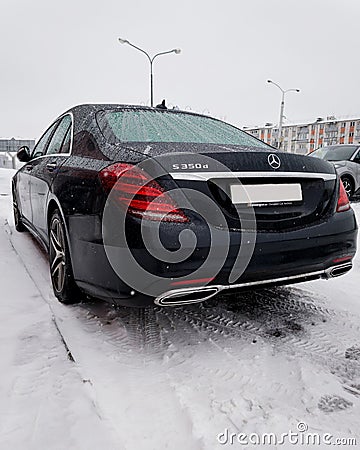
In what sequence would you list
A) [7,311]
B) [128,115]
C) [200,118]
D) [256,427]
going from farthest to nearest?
1. [200,118]
2. [128,115]
3. [7,311]
4. [256,427]

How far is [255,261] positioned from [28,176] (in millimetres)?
2828

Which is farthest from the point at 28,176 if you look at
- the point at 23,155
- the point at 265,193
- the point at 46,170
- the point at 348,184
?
the point at 348,184

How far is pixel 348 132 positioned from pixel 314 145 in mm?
6010

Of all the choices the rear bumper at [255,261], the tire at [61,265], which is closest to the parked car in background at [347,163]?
the rear bumper at [255,261]

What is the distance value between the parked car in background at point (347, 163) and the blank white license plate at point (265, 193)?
7407 mm

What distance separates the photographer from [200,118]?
312 cm

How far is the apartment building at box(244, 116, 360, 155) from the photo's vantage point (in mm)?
65875

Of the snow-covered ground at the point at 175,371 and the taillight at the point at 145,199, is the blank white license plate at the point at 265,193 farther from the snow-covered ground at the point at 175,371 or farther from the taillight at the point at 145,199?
the snow-covered ground at the point at 175,371

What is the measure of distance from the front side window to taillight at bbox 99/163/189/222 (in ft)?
4.12

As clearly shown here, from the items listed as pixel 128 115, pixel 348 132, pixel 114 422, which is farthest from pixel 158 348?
pixel 348 132

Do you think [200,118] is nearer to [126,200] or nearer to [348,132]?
[126,200]

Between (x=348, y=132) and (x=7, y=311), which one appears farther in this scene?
(x=348, y=132)

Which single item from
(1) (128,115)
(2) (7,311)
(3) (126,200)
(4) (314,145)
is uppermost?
(1) (128,115)

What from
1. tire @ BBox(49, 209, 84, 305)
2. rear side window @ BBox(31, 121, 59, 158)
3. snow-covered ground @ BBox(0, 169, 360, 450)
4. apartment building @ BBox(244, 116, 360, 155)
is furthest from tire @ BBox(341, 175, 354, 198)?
apartment building @ BBox(244, 116, 360, 155)
